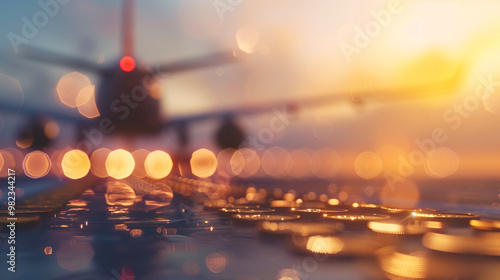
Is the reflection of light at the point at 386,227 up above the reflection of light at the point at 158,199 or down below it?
below

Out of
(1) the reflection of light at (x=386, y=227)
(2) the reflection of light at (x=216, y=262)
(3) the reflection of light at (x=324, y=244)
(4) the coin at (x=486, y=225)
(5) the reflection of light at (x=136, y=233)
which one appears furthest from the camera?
(4) the coin at (x=486, y=225)

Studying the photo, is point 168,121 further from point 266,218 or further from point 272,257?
point 272,257

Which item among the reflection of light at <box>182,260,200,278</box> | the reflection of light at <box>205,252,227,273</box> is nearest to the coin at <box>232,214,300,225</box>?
the reflection of light at <box>205,252,227,273</box>

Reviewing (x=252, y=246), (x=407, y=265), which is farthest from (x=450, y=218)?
(x=407, y=265)

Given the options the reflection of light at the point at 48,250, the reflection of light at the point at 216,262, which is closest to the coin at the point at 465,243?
the reflection of light at the point at 216,262

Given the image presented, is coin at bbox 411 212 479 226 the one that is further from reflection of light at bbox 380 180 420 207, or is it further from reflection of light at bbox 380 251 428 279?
reflection of light at bbox 380 180 420 207

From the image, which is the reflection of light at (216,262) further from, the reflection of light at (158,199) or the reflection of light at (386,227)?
the reflection of light at (158,199)
